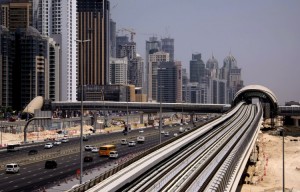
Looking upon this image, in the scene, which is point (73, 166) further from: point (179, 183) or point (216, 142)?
point (179, 183)

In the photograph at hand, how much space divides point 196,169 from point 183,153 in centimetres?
929

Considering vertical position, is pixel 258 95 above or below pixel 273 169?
above

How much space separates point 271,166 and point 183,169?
118 ft

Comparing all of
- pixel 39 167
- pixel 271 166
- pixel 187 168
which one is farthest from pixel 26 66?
pixel 187 168

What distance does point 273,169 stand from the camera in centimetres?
6788

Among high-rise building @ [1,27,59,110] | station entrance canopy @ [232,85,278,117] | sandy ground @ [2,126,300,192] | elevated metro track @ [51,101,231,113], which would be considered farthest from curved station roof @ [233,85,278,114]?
high-rise building @ [1,27,59,110]

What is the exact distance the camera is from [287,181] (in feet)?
197

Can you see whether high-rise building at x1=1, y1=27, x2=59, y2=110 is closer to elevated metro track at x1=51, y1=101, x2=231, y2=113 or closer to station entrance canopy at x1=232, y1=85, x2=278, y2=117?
A: elevated metro track at x1=51, y1=101, x2=231, y2=113

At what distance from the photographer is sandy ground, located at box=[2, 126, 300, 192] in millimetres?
53562

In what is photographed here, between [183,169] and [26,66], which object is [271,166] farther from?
[26,66]

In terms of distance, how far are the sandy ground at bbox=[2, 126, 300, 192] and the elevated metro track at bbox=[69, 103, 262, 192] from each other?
474cm

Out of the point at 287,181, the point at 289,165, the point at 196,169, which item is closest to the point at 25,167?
the point at 196,169

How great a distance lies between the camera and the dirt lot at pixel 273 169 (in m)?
53.2

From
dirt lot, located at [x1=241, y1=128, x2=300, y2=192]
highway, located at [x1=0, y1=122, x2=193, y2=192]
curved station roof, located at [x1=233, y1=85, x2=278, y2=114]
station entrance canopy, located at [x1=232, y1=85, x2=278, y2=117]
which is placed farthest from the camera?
curved station roof, located at [x1=233, y1=85, x2=278, y2=114]
